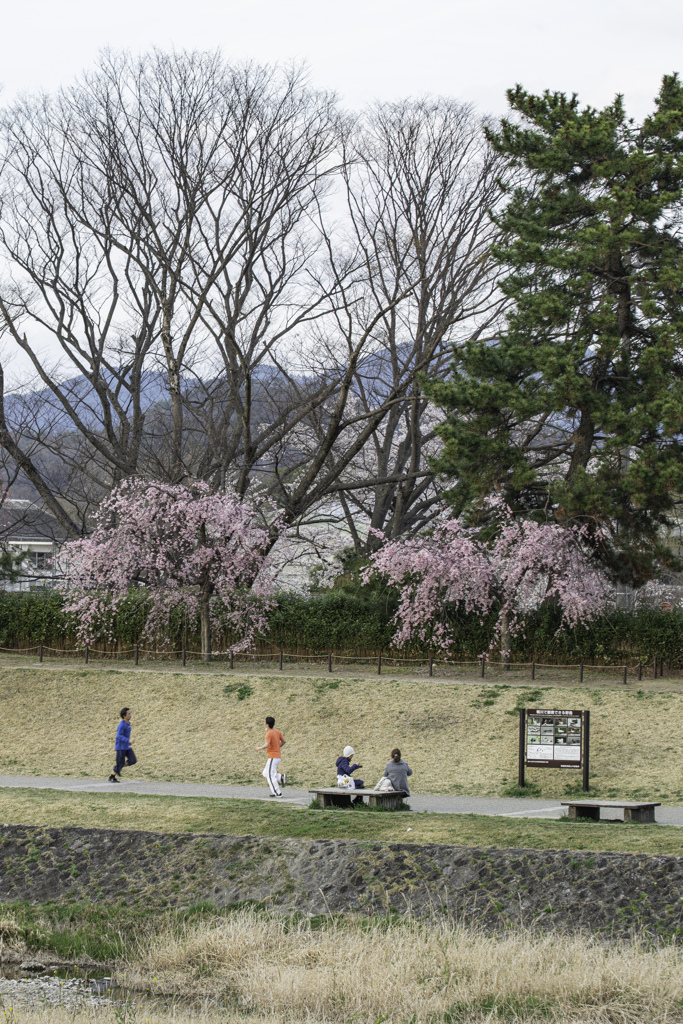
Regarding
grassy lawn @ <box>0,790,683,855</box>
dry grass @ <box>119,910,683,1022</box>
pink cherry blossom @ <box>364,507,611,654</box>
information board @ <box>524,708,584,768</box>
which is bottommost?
dry grass @ <box>119,910,683,1022</box>

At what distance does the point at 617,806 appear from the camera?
1394cm

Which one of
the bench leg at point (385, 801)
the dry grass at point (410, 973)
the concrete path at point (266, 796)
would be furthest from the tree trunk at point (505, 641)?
the dry grass at point (410, 973)

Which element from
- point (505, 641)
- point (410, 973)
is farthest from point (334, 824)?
point (505, 641)

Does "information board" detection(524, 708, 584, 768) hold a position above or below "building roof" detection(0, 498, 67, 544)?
below

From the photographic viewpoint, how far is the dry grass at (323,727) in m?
19.0

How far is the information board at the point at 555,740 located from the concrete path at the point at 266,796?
2.41 feet

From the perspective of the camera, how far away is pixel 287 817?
548 inches

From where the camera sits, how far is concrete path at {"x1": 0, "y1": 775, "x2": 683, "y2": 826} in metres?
15.4

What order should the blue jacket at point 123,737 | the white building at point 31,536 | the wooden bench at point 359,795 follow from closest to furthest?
the wooden bench at point 359,795 → the blue jacket at point 123,737 → the white building at point 31,536

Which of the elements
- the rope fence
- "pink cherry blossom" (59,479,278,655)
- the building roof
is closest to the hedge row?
the rope fence

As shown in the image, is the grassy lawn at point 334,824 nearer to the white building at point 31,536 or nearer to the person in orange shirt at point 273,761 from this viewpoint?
the person in orange shirt at point 273,761

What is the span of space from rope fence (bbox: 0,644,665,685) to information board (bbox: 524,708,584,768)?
654 cm

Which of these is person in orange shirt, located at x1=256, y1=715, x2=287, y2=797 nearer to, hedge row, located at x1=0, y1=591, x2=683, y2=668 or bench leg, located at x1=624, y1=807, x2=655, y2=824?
bench leg, located at x1=624, y1=807, x2=655, y2=824

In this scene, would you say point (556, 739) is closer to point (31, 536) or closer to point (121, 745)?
point (121, 745)
